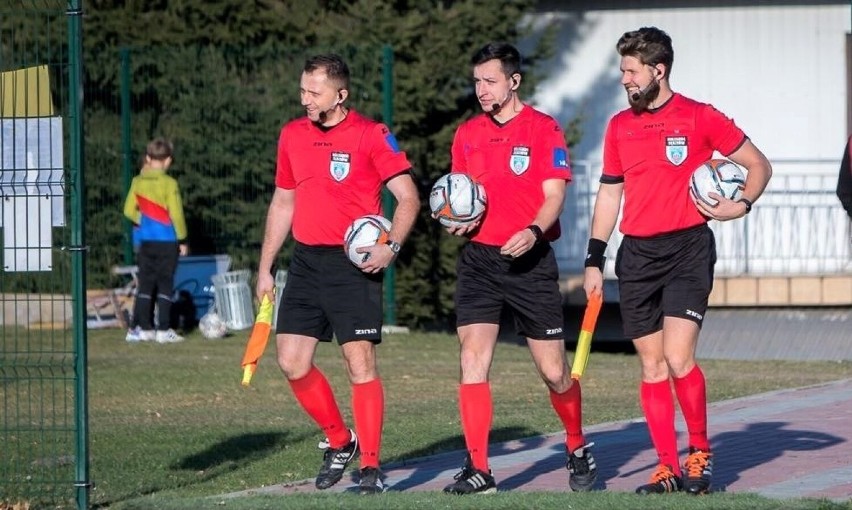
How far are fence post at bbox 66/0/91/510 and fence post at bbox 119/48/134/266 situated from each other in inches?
386

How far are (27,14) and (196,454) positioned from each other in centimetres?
302

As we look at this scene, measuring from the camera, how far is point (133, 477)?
8734 millimetres

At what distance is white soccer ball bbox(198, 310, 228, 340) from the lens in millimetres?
16266

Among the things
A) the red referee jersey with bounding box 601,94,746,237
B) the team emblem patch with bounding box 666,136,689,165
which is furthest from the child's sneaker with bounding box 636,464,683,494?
the team emblem patch with bounding box 666,136,689,165

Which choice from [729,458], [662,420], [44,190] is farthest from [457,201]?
[729,458]

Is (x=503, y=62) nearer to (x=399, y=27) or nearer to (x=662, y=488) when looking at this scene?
(x=662, y=488)

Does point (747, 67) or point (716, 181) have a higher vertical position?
point (747, 67)

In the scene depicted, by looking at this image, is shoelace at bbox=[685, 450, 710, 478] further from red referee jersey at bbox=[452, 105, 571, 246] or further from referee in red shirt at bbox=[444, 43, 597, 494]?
red referee jersey at bbox=[452, 105, 571, 246]

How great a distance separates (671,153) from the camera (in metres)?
7.48

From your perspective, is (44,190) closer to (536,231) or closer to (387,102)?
(536,231)

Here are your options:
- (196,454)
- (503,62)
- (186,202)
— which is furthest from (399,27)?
(503,62)

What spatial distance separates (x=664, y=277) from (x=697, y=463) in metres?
0.92

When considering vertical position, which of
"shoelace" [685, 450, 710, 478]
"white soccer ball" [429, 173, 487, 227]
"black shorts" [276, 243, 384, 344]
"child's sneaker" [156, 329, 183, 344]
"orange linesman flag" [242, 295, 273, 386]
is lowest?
"shoelace" [685, 450, 710, 478]

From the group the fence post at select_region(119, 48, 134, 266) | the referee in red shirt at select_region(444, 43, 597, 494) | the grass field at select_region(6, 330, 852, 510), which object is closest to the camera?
the grass field at select_region(6, 330, 852, 510)
